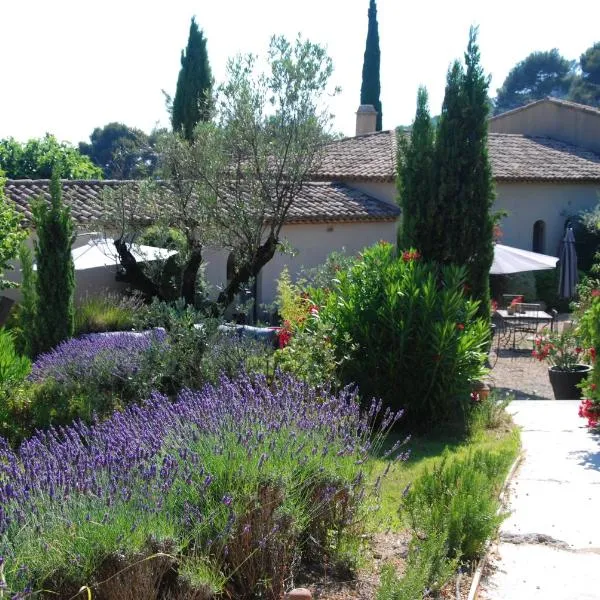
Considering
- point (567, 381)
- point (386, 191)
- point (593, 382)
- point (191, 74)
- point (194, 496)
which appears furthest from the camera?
point (191, 74)

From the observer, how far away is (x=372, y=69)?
41.7 m

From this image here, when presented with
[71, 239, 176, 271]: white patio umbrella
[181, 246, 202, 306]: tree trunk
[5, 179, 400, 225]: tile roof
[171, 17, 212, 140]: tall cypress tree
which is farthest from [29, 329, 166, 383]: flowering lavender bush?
[171, 17, 212, 140]: tall cypress tree

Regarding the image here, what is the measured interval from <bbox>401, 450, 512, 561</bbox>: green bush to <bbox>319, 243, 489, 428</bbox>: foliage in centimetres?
342

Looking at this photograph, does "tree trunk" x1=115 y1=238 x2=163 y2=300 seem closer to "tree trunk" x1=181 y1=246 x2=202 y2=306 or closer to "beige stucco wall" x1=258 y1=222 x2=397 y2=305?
"tree trunk" x1=181 y1=246 x2=202 y2=306

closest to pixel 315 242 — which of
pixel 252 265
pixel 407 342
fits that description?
pixel 252 265

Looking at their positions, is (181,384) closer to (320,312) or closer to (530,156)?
(320,312)

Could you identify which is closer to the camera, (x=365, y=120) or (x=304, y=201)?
(x=304, y=201)

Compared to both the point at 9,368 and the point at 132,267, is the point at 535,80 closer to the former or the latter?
the point at 132,267

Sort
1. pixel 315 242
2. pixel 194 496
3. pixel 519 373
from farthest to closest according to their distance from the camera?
pixel 315 242
pixel 519 373
pixel 194 496

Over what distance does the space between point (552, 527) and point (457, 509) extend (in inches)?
45.2

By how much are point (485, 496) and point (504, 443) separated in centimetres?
342

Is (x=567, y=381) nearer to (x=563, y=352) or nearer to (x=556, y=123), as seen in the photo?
(x=563, y=352)

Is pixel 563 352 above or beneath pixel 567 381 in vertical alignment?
above

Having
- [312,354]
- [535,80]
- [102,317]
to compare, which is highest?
[535,80]
